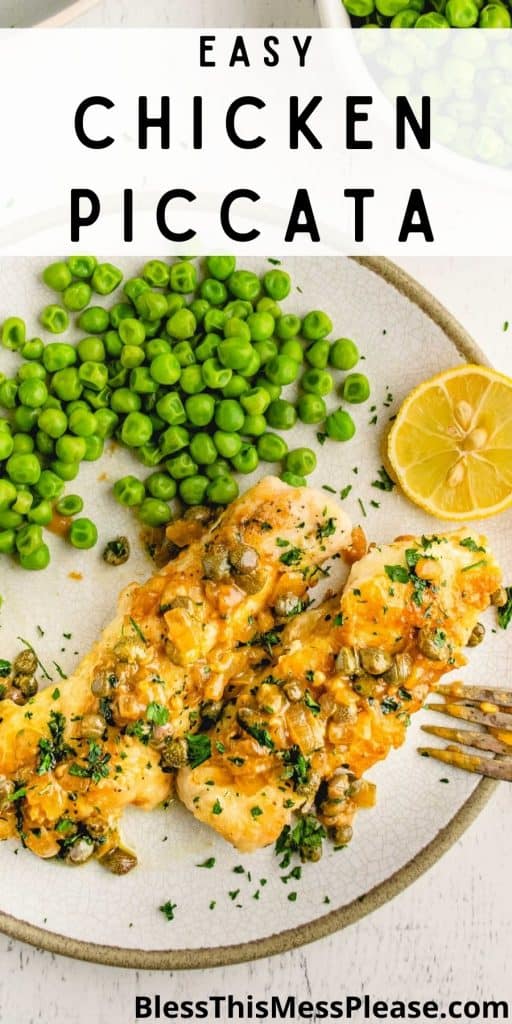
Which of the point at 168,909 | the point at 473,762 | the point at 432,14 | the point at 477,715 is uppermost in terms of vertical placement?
the point at 432,14

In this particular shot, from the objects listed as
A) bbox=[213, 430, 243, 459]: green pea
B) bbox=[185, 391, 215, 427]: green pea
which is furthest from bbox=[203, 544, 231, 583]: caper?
bbox=[185, 391, 215, 427]: green pea

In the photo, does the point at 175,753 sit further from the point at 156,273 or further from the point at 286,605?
the point at 156,273

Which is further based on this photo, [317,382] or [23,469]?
[317,382]

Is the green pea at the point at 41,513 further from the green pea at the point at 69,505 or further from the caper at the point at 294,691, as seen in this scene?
the caper at the point at 294,691

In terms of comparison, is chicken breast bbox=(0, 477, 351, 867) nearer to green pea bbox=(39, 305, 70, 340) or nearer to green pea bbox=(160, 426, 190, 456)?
green pea bbox=(160, 426, 190, 456)

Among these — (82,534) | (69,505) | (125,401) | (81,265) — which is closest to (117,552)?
(82,534)

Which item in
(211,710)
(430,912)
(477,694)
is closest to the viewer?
(211,710)

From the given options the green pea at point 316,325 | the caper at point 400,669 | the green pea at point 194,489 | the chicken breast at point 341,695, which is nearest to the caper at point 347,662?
the chicken breast at point 341,695
